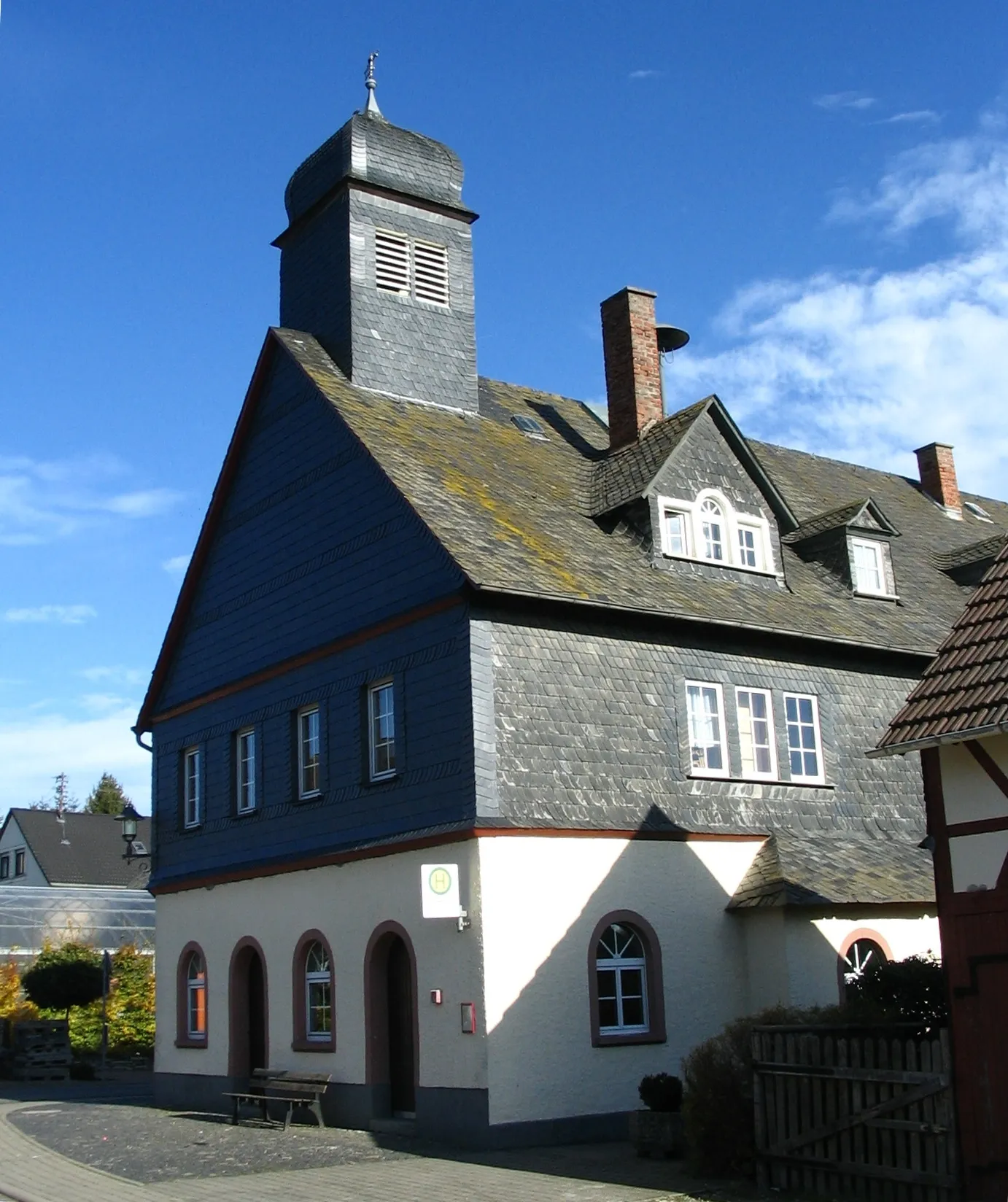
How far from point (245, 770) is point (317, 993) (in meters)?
4.33

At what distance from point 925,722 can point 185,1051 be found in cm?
1621

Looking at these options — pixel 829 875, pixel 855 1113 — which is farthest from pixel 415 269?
pixel 855 1113

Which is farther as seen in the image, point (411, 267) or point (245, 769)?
point (411, 267)

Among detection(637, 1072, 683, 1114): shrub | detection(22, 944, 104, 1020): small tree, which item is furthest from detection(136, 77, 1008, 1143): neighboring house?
detection(22, 944, 104, 1020): small tree

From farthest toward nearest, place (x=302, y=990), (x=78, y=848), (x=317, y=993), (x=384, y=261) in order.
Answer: (x=78, y=848) < (x=384, y=261) < (x=302, y=990) < (x=317, y=993)

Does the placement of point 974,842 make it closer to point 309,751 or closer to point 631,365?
point 309,751

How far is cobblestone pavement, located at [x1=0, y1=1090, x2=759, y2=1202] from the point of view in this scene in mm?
13820

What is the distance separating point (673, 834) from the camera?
64.0 ft

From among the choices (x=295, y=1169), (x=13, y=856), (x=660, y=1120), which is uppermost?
(x=13, y=856)

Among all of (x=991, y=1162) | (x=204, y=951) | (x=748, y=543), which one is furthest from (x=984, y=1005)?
(x=204, y=951)

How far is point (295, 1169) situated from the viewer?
1588cm

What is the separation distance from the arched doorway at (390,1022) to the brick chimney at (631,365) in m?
9.69

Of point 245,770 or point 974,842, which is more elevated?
point 245,770

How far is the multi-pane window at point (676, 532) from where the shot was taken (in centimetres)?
2189
